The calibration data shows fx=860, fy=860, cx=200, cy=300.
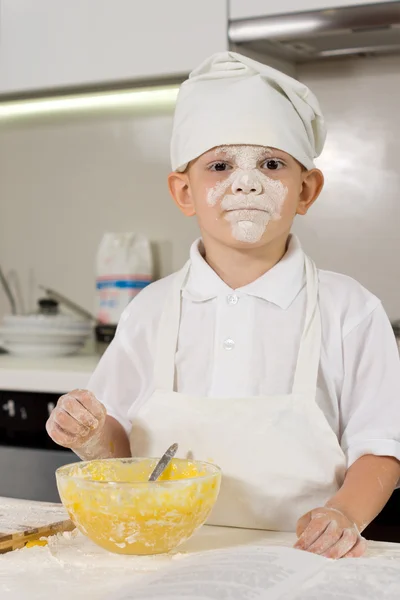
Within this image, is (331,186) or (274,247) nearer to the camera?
(274,247)

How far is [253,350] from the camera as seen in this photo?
1066mm

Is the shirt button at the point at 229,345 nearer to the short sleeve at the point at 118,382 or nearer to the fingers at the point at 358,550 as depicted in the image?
the short sleeve at the point at 118,382

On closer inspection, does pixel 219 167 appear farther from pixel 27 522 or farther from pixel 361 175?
pixel 361 175

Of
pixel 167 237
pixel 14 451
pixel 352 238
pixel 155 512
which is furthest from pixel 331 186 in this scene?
pixel 155 512

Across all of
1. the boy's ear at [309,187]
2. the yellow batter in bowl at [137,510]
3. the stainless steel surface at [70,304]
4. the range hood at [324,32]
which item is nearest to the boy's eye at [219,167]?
the boy's ear at [309,187]

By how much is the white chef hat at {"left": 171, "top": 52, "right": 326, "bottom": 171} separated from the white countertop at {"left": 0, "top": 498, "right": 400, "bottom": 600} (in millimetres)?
454

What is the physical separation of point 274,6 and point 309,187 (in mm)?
775

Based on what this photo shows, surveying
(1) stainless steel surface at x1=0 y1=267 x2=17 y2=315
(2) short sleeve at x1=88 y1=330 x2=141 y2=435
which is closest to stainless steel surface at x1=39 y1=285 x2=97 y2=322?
(1) stainless steel surface at x1=0 y1=267 x2=17 y2=315

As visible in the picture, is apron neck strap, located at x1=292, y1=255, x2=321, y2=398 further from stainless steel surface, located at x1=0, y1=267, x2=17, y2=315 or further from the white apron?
stainless steel surface, located at x1=0, y1=267, x2=17, y2=315

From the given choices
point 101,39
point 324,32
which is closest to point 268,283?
point 324,32

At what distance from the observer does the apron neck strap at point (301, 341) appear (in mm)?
1019

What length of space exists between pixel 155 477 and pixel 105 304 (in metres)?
1.33

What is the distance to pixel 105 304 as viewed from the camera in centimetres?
219

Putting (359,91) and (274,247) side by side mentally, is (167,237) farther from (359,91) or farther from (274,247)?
(274,247)
